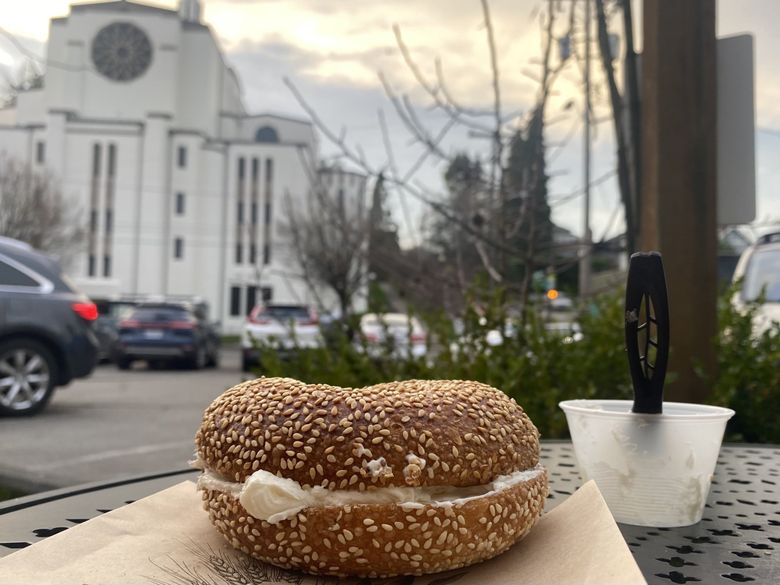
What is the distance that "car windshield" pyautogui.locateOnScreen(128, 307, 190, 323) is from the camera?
52.5ft

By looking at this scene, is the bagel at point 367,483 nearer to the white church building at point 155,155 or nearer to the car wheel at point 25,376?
the car wheel at point 25,376

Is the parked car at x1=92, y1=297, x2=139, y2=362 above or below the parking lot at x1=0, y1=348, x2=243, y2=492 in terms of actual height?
above

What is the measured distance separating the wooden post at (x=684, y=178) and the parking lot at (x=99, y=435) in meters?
2.22

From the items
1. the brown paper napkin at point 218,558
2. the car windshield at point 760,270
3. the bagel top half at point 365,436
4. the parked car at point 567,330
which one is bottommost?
the brown paper napkin at point 218,558

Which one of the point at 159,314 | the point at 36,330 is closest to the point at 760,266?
the point at 36,330

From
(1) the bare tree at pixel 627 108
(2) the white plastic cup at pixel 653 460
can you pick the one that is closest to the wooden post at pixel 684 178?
(1) the bare tree at pixel 627 108

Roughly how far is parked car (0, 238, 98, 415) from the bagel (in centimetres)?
757

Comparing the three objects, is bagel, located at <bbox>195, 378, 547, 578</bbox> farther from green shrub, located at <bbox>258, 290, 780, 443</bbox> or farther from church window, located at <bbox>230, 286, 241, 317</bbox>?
church window, located at <bbox>230, 286, 241, 317</bbox>

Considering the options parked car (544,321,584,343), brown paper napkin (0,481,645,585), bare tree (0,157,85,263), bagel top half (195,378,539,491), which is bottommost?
brown paper napkin (0,481,645,585)

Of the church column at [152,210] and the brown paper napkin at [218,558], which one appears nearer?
the brown paper napkin at [218,558]

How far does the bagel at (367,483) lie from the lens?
0.93m

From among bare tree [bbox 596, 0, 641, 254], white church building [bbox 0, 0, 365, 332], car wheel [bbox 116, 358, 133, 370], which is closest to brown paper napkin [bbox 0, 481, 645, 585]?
bare tree [bbox 596, 0, 641, 254]

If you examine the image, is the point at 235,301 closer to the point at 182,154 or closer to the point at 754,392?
the point at 182,154

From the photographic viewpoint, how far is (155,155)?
3931 centimetres
